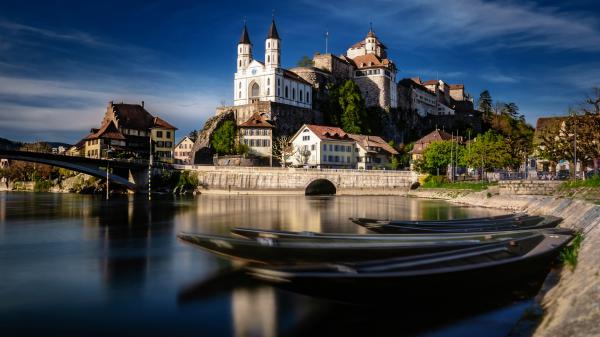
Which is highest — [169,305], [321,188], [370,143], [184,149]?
[184,149]

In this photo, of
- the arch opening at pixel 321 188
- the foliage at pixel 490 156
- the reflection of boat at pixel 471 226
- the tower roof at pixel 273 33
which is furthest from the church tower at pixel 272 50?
the reflection of boat at pixel 471 226

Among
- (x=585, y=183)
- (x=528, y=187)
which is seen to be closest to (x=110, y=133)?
(x=528, y=187)

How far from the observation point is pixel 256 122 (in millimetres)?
96812

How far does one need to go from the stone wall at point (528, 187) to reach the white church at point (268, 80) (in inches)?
2363

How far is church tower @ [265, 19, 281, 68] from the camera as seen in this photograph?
10601 cm

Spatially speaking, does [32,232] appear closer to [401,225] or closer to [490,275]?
[401,225]

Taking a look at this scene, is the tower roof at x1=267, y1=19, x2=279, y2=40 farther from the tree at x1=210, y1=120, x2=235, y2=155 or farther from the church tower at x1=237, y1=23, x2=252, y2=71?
the tree at x1=210, y1=120, x2=235, y2=155

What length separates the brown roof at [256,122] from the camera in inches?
3782

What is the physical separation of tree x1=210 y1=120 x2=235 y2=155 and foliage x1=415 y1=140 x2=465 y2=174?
121ft

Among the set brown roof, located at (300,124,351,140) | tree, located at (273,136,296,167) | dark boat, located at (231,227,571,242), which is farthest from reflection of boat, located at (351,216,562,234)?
tree, located at (273,136,296,167)

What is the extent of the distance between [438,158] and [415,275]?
7056 cm

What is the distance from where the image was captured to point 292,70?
117 meters

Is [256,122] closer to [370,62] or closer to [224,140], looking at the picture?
[224,140]

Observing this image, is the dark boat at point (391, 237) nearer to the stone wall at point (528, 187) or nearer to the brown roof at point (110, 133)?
the stone wall at point (528, 187)
